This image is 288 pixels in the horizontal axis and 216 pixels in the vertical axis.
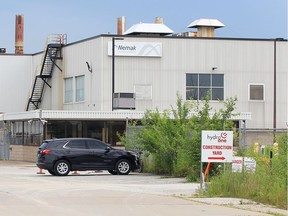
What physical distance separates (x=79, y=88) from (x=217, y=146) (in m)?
41.4

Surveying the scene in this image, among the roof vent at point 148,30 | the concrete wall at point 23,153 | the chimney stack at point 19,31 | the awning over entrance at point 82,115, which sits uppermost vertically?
the chimney stack at point 19,31

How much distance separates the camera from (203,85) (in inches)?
2530

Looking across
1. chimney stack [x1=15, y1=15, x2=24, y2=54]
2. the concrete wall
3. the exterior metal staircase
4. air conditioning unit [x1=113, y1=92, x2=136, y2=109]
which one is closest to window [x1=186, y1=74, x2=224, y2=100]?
air conditioning unit [x1=113, y1=92, x2=136, y2=109]

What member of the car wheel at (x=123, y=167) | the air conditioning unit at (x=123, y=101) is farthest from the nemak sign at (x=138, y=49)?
the car wheel at (x=123, y=167)

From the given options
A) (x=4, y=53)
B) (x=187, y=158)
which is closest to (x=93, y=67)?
(x=4, y=53)

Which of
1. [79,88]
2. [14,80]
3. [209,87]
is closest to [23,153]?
[79,88]

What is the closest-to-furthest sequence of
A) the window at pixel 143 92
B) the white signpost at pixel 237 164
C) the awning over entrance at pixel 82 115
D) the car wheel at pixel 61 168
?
the white signpost at pixel 237 164 < the car wheel at pixel 61 168 < the awning over entrance at pixel 82 115 < the window at pixel 143 92

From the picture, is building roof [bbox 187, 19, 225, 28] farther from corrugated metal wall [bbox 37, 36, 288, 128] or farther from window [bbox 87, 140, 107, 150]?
window [bbox 87, 140, 107, 150]

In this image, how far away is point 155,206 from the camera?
20219 millimetres

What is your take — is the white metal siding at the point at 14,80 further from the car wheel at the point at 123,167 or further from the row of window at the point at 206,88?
the car wheel at the point at 123,167

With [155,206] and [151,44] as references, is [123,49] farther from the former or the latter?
[155,206]

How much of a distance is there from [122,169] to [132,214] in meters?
18.5

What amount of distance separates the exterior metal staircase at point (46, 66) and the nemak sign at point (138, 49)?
23.8 feet

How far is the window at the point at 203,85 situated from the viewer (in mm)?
63781
